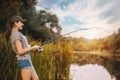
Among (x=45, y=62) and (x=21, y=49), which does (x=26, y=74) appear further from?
(x=45, y=62)

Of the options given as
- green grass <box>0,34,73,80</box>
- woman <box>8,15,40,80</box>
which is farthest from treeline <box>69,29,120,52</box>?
woman <box>8,15,40,80</box>

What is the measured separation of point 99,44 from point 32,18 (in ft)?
9.91

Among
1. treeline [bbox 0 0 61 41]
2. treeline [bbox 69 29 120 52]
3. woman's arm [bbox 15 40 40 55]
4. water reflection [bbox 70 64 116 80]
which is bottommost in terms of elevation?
water reflection [bbox 70 64 116 80]

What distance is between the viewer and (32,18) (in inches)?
408

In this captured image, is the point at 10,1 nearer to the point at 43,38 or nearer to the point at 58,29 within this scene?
the point at 43,38

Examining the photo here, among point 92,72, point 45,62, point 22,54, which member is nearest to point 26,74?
point 22,54

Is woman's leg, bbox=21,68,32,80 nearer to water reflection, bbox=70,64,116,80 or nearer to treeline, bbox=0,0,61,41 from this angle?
treeline, bbox=0,0,61,41

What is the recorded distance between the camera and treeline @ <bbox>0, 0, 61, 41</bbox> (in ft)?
29.7

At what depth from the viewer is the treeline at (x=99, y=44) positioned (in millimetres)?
12290

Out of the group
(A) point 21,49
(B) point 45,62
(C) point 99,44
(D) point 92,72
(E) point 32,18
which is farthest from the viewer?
(C) point 99,44

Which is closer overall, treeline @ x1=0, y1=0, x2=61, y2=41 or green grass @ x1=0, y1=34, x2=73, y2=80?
green grass @ x1=0, y1=34, x2=73, y2=80

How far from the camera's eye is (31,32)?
10.1 m

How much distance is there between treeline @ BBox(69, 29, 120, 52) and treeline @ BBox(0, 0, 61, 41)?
3.88 ft

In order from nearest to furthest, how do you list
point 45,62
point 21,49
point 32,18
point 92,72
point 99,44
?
point 21,49, point 45,62, point 32,18, point 92,72, point 99,44
